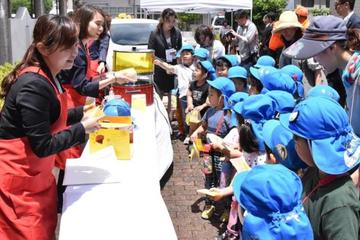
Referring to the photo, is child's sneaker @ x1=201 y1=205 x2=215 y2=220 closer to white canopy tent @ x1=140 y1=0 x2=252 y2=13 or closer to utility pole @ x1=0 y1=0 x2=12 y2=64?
white canopy tent @ x1=140 y1=0 x2=252 y2=13

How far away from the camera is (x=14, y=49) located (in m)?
10.6

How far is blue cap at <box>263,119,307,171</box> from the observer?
6.70 feet

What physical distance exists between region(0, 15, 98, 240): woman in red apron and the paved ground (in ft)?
5.63

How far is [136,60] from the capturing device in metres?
4.17

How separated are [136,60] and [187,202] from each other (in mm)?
1431

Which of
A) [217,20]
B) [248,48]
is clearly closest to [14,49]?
[248,48]

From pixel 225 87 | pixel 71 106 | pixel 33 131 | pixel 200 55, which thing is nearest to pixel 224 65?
pixel 200 55

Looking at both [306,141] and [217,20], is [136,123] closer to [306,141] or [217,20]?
[306,141]

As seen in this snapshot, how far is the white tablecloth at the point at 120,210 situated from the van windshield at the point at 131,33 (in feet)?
22.4

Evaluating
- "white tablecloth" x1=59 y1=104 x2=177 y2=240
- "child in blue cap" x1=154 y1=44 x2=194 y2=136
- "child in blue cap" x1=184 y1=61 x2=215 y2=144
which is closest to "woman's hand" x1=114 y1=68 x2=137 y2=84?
"white tablecloth" x1=59 y1=104 x2=177 y2=240

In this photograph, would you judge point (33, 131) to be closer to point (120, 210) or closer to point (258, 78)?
point (120, 210)

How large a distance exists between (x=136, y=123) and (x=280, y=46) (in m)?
3.07

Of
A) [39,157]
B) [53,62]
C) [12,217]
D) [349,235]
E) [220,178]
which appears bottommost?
[220,178]

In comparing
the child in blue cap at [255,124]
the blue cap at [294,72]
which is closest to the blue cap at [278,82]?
the blue cap at [294,72]
